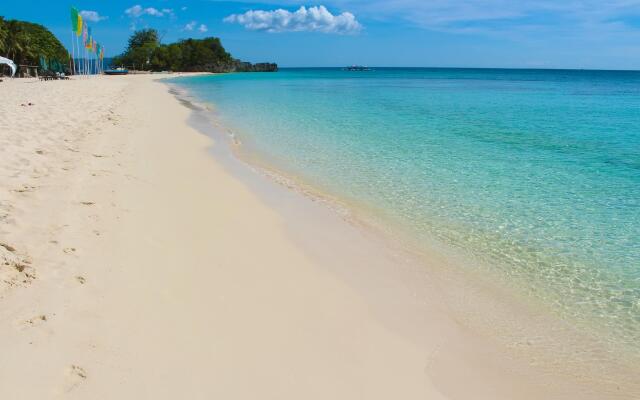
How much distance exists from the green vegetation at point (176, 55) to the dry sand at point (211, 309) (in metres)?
126

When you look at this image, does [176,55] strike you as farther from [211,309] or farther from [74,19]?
[211,309]

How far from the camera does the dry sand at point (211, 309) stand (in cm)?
325

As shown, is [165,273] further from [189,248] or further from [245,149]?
[245,149]

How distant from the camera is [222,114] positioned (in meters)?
23.9

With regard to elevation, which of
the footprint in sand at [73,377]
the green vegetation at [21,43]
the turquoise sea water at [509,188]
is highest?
the green vegetation at [21,43]

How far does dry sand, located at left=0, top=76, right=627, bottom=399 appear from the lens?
10.7 ft

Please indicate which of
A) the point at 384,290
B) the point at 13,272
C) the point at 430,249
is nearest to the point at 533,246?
the point at 430,249

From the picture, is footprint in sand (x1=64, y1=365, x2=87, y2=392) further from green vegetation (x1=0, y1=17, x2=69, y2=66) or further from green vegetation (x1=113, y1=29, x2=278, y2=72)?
green vegetation (x1=113, y1=29, x2=278, y2=72)

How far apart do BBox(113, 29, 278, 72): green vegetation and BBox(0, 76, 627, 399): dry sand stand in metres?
126

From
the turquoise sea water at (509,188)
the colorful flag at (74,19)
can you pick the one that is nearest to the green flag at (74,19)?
the colorful flag at (74,19)

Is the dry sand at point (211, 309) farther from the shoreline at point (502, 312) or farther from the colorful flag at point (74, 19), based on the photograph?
the colorful flag at point (74, 19)

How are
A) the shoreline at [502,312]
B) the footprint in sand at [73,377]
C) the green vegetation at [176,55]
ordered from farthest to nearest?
1. the green vegetation at [176,55]
2. the shoreline at [502,312]
3. the footprint in sand at [73,377]

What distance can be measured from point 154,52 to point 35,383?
134375mm

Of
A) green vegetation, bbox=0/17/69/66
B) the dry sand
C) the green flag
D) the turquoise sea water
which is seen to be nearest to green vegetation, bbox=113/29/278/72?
green vegetation, bbox=0/17/69/66
